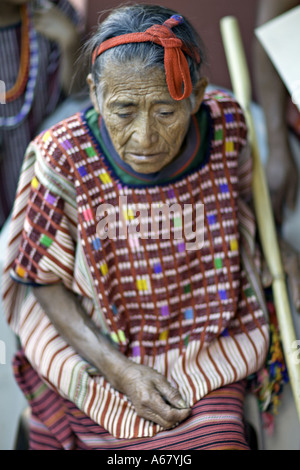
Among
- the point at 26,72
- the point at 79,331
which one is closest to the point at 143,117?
the point at 79,331

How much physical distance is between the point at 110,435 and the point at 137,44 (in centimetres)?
101

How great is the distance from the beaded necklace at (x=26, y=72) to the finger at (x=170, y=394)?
54.5 inches

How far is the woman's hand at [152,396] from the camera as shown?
1661mm

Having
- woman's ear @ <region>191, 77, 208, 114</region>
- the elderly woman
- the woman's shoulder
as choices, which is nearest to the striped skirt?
the elderly woman

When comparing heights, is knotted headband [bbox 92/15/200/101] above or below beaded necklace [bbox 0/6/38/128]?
above

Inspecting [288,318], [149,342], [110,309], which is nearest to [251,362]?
[288,318]

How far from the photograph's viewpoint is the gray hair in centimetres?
147

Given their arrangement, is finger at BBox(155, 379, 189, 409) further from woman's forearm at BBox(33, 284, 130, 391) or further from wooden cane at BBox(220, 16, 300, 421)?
wooden cane at BBox(220, 16, 300, 421)

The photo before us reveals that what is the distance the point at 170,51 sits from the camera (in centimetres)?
145
